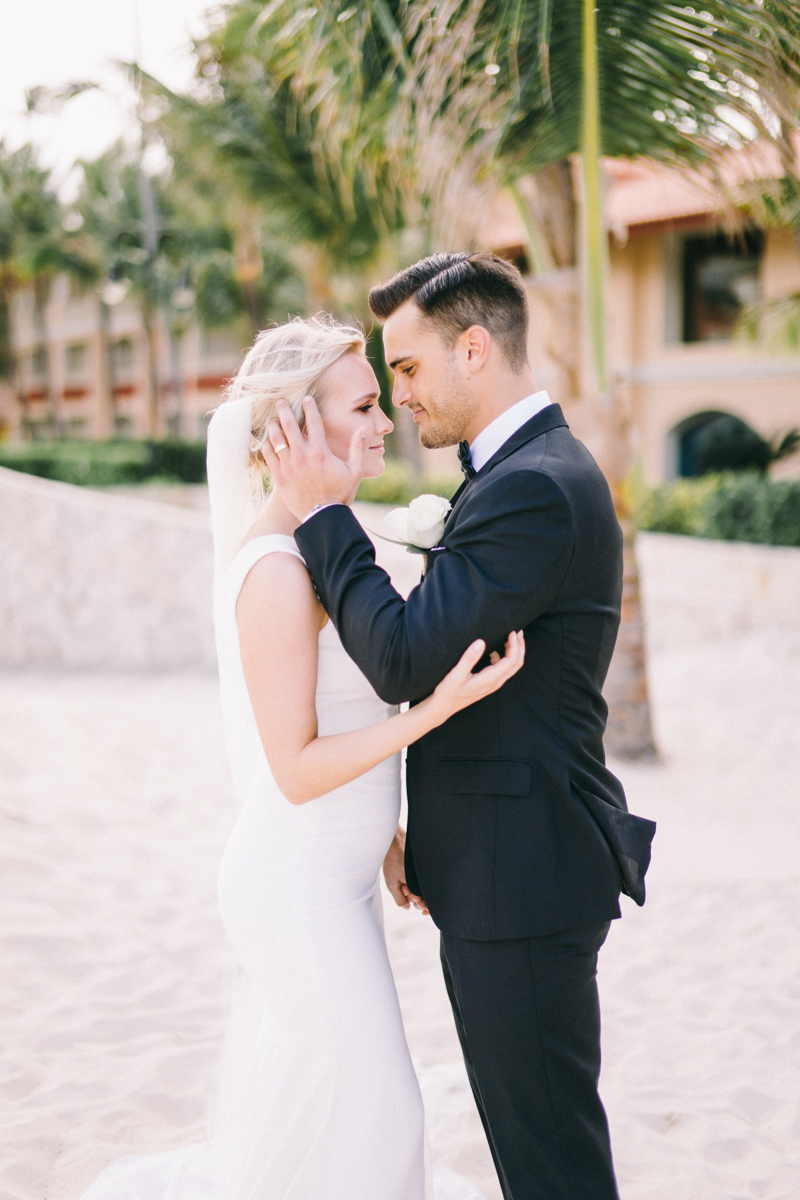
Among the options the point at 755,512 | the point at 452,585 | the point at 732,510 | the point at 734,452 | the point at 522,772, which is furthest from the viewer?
the point at 734,452

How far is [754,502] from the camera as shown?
35.3 ft

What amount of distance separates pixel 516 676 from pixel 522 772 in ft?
0.62

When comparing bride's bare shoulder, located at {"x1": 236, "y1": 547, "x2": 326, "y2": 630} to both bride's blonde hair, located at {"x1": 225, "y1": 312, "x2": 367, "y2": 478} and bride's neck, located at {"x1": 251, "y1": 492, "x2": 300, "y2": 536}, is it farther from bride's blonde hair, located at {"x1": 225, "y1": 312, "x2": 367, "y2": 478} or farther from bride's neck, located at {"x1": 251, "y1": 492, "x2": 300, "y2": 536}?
bride's blonde hair, located at {"x1": 225, "y1": 312, "x2": 367, "y2": 478}

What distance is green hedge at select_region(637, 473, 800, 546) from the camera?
1050 centimetres

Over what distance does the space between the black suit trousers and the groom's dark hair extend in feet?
4.13

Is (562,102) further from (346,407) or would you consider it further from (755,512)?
(755,512)

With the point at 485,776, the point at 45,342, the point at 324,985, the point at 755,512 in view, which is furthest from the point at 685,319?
the point at 45,342

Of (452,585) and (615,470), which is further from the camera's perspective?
(615,470)

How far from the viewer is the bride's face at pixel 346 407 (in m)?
2.17

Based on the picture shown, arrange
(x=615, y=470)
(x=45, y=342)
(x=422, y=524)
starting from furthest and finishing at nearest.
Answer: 1. (x=45, y=342)
2. (x=615, y=470)
3. (x=422, y=524)

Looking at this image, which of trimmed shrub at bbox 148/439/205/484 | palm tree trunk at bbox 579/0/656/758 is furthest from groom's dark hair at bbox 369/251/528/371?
trimmed shrub at bbox 148/439/205/484

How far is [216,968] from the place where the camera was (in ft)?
13.3

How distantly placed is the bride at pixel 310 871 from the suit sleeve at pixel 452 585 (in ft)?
0.57

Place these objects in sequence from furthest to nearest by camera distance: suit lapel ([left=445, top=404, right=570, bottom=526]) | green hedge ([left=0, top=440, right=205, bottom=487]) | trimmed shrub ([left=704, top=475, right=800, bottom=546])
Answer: green hedge ([left=0, top=440, right=205, bottom=487]) → trimmed shrub ([left=704, top=475, right=800, bottom=546]) → suit lapel ([left=445, top=404, right=570, bottom=526])
